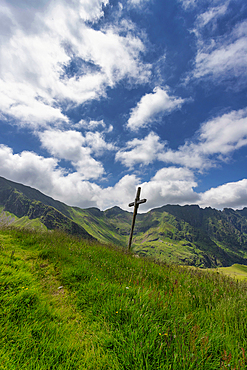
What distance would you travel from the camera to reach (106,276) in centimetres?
551

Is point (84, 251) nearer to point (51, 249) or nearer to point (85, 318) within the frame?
point (51, 249)

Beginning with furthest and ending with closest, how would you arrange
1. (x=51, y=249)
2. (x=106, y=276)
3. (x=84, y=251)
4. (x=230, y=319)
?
(x=84, y=251) → (x=51, y=249) → (x=106, y=276) → (x=230, y=319)

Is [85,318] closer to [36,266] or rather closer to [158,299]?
[158,299]

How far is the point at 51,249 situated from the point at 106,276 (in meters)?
3.55

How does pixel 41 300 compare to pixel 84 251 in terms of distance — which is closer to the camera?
pixel 41 300

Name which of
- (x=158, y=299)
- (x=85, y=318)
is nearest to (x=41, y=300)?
(x=85, y=318)

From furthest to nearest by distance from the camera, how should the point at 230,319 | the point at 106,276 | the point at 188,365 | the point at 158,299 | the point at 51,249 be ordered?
1. the point at 51,249
2. the point at 106,276
3. the point at 158,299
4. the point at 230,319
5. the point at 188,365

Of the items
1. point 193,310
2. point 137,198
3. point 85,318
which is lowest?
point 85,318

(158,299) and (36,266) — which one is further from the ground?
(158,299)

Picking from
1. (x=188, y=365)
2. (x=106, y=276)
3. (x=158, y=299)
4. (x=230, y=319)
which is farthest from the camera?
(x=106, y=276)

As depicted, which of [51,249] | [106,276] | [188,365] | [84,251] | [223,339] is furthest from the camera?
[84,251]

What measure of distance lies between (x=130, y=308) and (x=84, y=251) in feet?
17.3

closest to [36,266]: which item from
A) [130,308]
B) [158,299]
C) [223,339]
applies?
[130,308]

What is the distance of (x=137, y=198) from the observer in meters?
16.2
